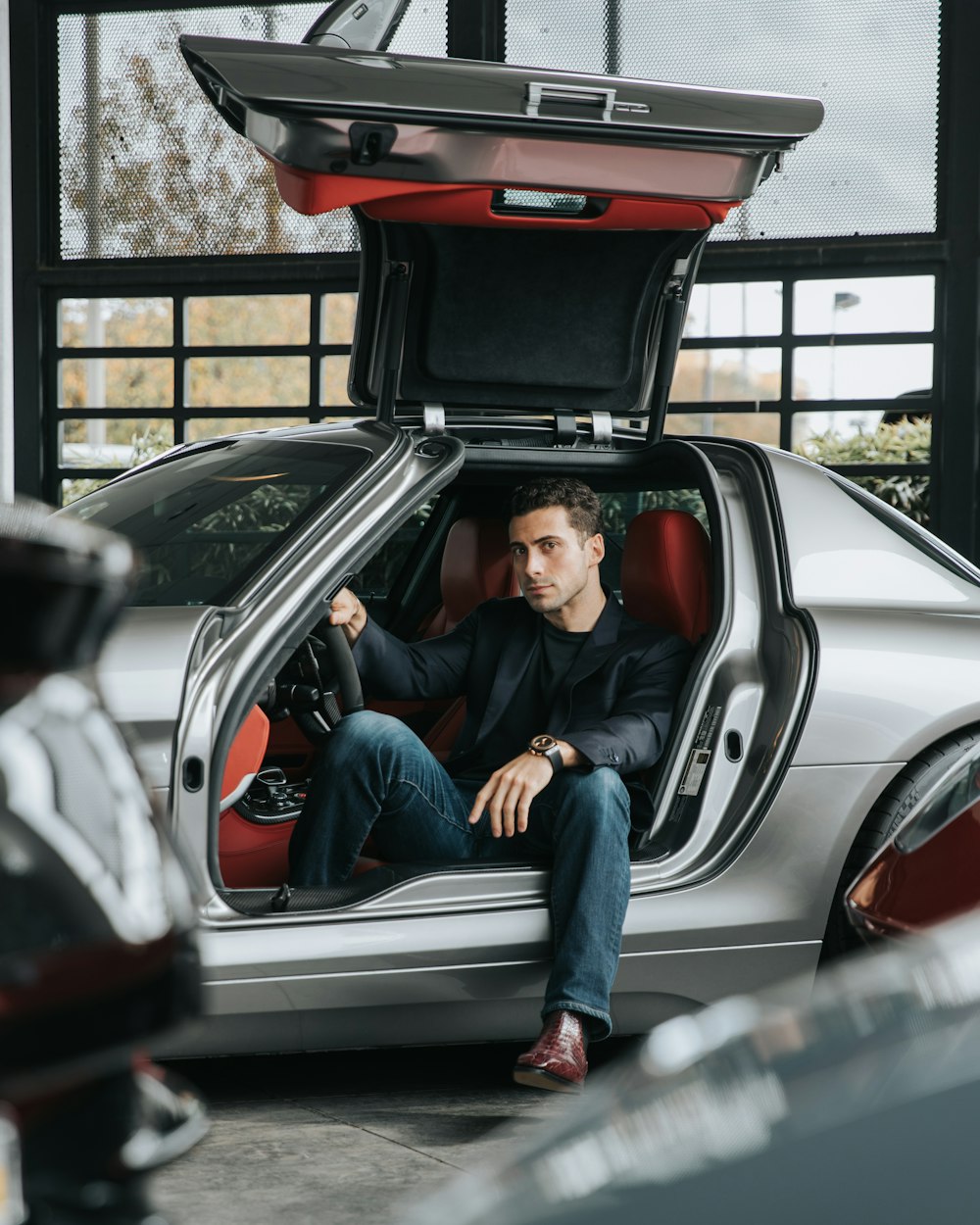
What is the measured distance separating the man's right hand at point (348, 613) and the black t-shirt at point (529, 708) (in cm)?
40

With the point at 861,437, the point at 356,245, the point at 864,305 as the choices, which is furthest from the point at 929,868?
the point at 356,245

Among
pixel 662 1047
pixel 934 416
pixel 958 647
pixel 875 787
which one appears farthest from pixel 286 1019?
pixel 934 416

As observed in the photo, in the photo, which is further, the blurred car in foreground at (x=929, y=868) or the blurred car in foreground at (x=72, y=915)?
the blurred car in foreground at (x=929, y=868)

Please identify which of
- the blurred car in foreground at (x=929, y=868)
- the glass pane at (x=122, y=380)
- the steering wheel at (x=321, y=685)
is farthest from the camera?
the glass pane at (x=122, y=380)

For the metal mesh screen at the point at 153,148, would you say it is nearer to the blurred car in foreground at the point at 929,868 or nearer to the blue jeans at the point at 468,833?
the blue jeans at the point at 468,833

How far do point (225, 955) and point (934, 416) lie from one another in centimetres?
551

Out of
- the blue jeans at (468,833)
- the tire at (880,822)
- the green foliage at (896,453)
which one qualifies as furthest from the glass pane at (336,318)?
the tire at (880,822)

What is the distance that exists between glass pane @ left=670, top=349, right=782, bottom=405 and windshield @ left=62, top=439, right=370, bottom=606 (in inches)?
173

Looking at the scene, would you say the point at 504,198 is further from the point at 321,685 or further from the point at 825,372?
the point at 825,372

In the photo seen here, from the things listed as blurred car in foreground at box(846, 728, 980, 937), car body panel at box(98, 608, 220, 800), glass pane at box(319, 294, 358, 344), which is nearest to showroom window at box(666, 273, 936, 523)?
glass pane at box(319, 294, 358, 344)

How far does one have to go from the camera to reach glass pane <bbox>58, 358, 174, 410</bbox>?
8211 millimetres

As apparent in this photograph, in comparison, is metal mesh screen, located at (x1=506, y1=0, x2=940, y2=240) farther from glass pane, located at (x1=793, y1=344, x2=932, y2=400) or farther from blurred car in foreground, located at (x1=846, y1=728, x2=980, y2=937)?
blurred car in foreground, located at (x1=846, y1=728, x2=980, y2=937)

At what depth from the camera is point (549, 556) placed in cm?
353

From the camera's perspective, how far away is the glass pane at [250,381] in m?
8.06
